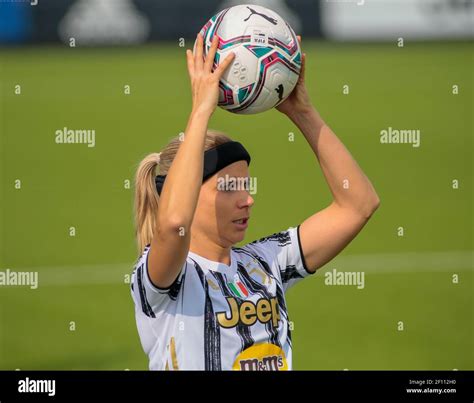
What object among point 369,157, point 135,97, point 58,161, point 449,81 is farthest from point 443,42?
point 58,161

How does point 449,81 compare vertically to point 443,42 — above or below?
below

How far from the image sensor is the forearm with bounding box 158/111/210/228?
4.63 meters

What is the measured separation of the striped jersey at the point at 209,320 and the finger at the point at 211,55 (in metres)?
1.00

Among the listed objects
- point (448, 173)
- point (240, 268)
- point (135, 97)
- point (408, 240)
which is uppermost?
point (135, 97)

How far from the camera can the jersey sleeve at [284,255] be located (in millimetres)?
5562

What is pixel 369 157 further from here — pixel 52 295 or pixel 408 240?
pixel 52 295

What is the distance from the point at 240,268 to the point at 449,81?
932 inches

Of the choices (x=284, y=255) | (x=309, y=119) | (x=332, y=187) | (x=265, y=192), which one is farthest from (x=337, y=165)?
(x=265, y=192)

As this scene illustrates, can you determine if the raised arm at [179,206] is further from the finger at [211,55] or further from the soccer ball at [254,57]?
the soccer ball at [254,57]

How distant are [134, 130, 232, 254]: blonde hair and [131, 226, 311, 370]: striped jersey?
0.29m

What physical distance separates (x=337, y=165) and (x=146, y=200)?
3.71ft

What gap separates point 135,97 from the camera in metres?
27.8

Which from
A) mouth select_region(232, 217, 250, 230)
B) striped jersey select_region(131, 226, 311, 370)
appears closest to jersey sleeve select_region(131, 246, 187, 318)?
striped jersey select_region(131, 226, 311, 370)

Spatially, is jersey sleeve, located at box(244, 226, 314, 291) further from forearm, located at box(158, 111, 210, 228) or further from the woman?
forearm, located at box(158, 111, 210, 228)
